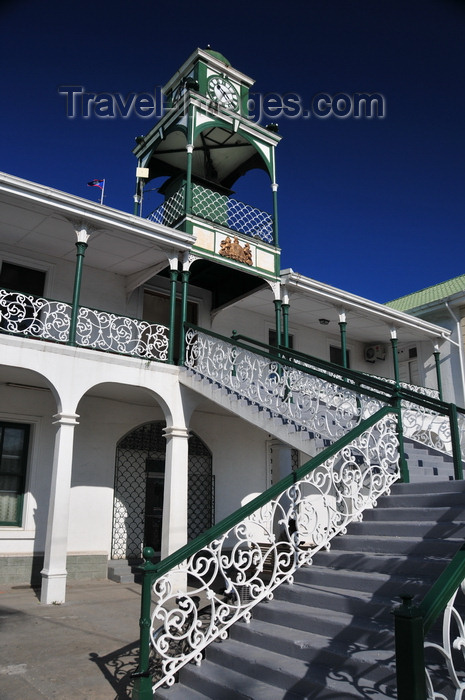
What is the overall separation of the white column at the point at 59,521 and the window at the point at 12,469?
2072 millimetres

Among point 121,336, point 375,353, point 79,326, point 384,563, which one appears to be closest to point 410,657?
point 384,563

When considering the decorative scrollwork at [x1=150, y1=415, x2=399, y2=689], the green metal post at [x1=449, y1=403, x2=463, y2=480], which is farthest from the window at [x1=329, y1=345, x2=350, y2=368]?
the green metal post at [x1=449, y1=403, x2=463, y2=480]

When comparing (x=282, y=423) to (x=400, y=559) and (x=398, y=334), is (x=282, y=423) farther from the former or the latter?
(x=398, y=334)

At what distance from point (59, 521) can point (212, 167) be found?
9641mm

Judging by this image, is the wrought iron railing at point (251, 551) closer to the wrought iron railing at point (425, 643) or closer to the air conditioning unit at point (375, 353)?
the wrought iron railing at point (425, 643)

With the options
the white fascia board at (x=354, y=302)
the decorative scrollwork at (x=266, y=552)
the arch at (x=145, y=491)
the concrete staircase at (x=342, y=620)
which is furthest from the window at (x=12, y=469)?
the concrete staircase at (x=342, y=620)

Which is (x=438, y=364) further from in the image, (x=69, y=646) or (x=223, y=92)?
(x=69, y=646)

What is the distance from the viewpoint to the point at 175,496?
10117 mm

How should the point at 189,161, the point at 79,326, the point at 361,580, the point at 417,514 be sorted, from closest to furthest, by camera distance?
the point at 361,580
the point at 417,514
the point at 79,326
the point at 189,161

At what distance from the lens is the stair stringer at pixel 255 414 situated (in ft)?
26.3

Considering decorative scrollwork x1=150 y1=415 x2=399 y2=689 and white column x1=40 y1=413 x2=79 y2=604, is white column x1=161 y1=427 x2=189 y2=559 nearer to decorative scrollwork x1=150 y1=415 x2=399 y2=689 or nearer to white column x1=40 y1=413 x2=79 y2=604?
white column x1=40 y1=413 x2=79 y2=604

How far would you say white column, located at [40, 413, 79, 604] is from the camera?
28.3 feet

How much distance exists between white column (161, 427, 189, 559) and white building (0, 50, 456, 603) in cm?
3

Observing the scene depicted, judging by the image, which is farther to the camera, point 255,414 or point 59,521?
point 255,414
